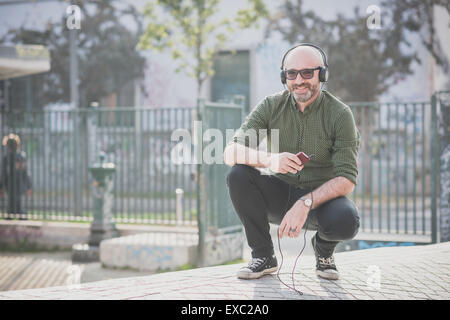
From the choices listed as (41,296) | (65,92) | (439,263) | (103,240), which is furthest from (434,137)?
(65,92)

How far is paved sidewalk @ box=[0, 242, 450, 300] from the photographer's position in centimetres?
368

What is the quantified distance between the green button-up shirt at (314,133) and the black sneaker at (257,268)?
1.93 ft

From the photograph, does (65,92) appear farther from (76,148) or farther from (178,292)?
(178,292)

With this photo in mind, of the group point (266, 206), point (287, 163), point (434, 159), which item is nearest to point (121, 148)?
point (434, 159)

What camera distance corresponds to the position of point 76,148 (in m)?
9.92

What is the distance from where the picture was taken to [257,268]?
13.8ft

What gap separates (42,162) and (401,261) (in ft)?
22.7

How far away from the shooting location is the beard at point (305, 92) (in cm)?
397

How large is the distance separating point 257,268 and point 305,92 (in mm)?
1283

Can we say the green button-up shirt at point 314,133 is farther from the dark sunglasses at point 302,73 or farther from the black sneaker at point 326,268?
the black sneaker at point 326,268

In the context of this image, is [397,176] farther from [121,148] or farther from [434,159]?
[121,148]

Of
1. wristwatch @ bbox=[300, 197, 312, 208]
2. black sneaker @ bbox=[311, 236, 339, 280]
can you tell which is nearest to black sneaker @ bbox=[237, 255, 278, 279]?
black sneaker @ bbox=[311, 236, 339, 280]

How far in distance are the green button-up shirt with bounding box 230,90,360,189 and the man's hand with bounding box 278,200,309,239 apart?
343mm

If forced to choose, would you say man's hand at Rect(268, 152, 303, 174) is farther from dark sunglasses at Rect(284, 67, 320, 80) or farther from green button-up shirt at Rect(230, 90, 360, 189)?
dark sunglasses at Rect(284, 67, 320, 80)
